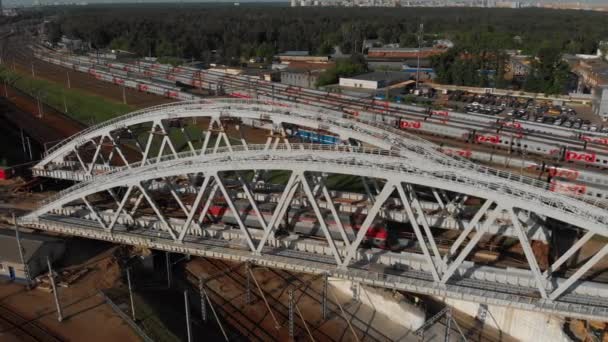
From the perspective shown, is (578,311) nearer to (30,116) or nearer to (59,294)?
(59,294)

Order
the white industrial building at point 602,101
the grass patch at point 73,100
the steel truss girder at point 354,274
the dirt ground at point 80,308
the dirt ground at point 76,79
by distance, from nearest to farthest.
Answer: the steel truss girder at point 354,274 < the dirt ground at point 80,308 < the white industrial building at point 602,101 < the grass patch at point 73,100 < the dirt ground at point 76,79

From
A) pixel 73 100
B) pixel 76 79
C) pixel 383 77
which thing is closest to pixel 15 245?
pixel 73 100

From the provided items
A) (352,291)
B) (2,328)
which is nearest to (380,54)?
(352,291)

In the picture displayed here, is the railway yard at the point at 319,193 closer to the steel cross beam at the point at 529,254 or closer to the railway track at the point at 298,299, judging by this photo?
the railway track at the point at 298,299

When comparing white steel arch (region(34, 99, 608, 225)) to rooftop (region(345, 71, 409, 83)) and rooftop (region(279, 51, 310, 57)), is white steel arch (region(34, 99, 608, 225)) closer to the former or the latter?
rooftop (region(345, 71, 409, 83))

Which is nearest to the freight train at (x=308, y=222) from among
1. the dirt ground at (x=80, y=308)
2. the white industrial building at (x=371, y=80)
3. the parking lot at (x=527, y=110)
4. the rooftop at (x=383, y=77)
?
the dirt ground at (x=80, y=308)
